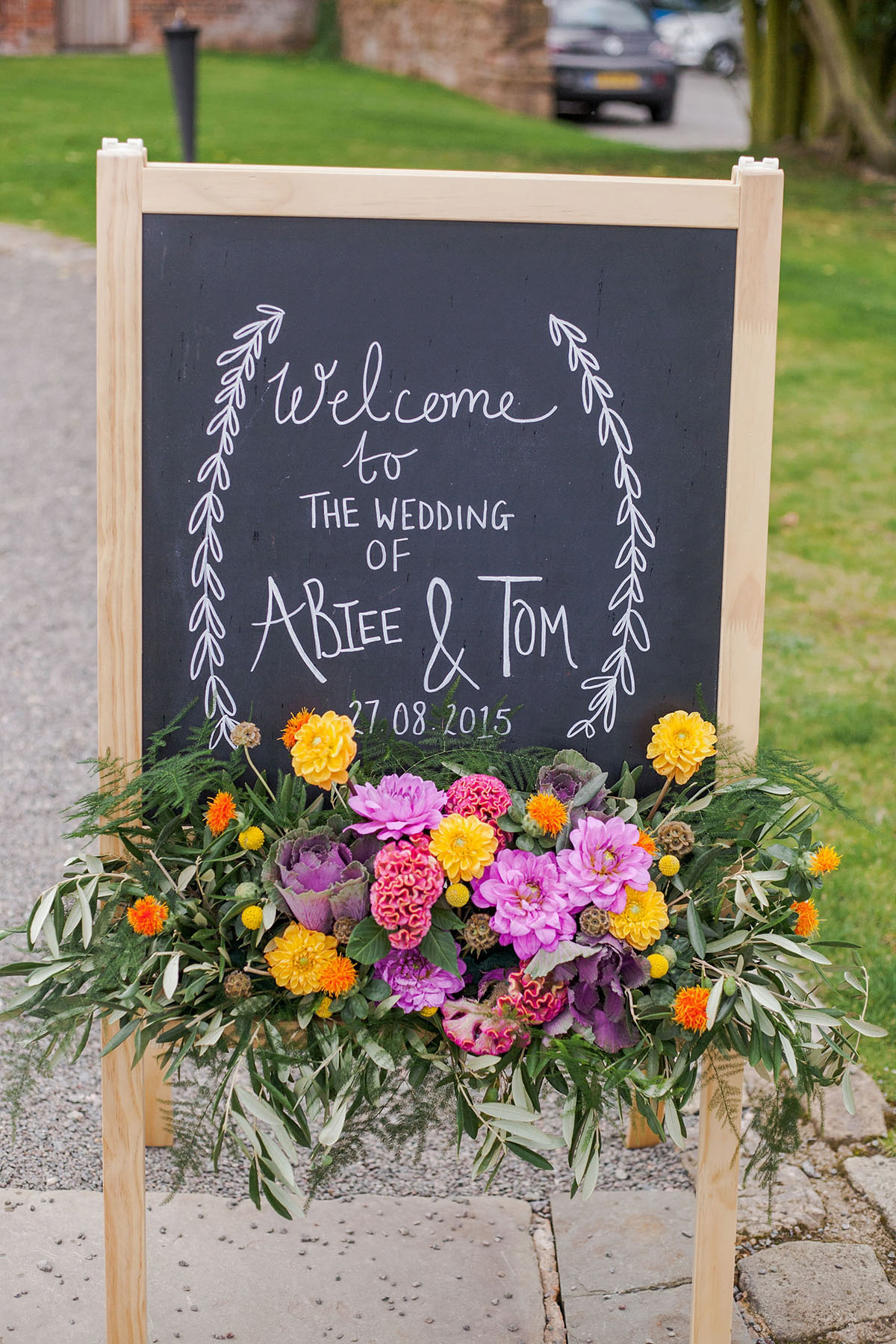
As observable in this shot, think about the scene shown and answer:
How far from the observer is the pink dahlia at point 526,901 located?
1.80 m

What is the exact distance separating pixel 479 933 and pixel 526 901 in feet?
0.24

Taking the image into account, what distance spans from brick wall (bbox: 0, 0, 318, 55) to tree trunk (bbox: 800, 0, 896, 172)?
35.1 feet

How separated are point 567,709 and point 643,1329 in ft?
3.16

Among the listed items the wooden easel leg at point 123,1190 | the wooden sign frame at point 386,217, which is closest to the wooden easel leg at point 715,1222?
the wooden sign frame at point 386,217

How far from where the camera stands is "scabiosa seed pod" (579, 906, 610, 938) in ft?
5.91

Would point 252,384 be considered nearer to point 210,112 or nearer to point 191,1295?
point 191,1295

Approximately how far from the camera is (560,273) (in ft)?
6.25

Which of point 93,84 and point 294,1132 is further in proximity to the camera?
point 93,84

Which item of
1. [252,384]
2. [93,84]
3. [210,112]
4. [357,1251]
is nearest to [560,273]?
[252,384]

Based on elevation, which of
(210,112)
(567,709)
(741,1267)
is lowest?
(741,1267)

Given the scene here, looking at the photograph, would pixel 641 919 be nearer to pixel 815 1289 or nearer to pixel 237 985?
pixel 237 985

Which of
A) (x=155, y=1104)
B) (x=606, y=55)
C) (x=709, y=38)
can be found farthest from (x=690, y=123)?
(x=155, y=1104)

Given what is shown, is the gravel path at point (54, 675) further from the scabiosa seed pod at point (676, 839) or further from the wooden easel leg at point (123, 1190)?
the scabiosa seed pod at point (676, 839)

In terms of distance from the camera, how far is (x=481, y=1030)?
5.95 feet
